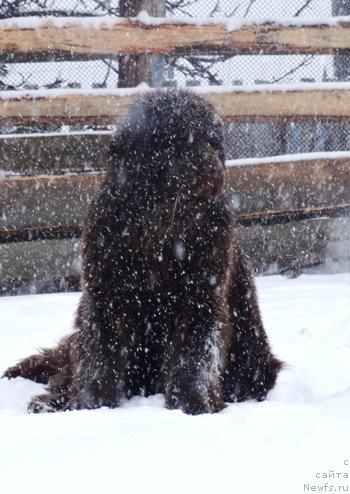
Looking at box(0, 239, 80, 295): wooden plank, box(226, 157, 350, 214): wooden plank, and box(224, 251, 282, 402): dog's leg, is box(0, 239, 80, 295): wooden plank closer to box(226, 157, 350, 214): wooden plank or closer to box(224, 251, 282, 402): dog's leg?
box(226, 157, 350, 214): wooden plank

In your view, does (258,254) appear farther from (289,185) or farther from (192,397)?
(192,397)

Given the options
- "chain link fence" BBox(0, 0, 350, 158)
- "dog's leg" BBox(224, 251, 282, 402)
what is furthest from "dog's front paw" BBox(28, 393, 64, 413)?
"chain link fence" BBox(0, 0, 350, 158)

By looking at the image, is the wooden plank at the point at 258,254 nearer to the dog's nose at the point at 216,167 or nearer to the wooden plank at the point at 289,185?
the wooden plank at the point at 289,185

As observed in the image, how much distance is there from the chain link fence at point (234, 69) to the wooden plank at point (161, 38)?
A: 169mm

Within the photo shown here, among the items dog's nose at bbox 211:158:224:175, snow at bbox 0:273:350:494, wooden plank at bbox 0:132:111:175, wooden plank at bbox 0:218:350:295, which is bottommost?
wooden plank at bbox 0:218:350:295

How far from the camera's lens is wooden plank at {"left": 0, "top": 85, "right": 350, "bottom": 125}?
18.0ft

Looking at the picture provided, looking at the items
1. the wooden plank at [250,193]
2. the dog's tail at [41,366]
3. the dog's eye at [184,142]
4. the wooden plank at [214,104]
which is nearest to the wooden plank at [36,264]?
the wooden plank at [250,193]

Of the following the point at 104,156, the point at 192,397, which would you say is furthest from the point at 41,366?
the point at 104,156

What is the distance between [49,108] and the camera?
5508 mm

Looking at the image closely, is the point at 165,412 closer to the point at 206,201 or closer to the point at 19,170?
the point at 206,201

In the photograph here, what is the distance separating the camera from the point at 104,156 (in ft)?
18.3

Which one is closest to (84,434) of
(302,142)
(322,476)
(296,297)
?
(322,476)

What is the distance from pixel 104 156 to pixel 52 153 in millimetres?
396

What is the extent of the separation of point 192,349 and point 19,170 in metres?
2.91
